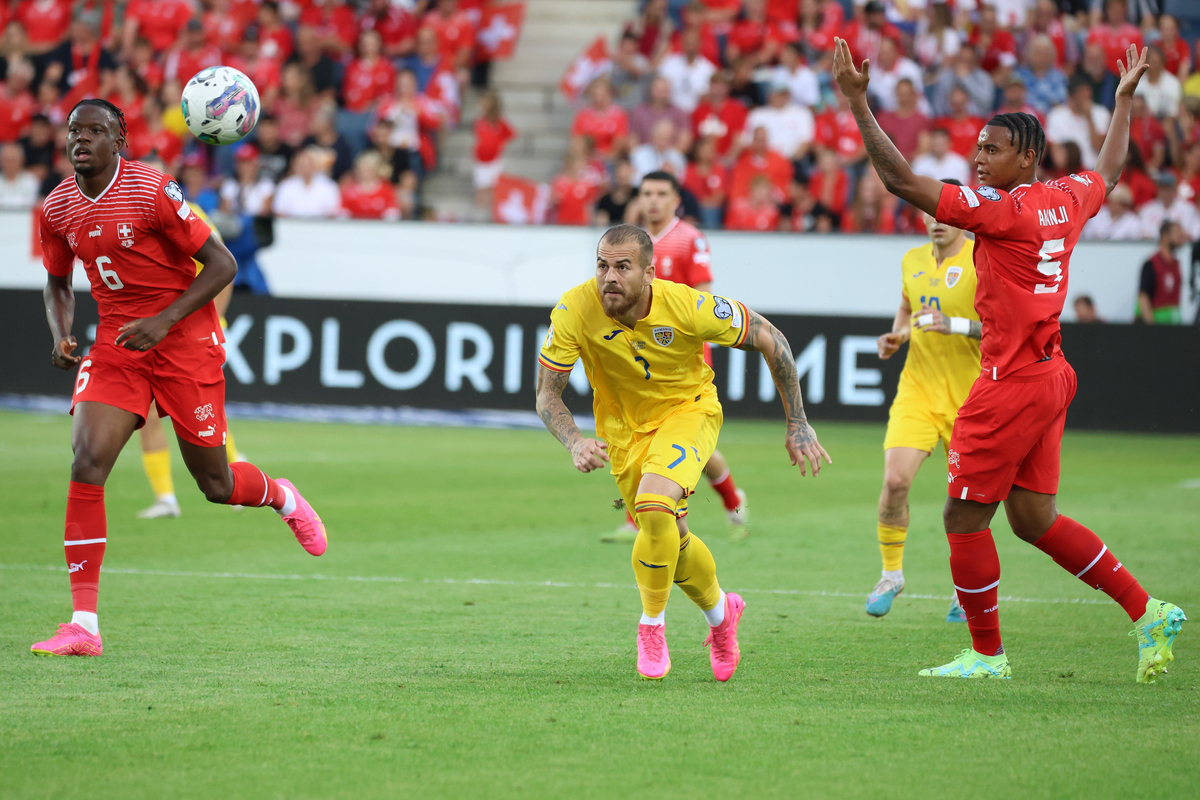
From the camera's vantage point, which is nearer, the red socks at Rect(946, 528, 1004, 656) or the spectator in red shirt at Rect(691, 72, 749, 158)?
the red socks at Rect(946, 528, 1004, 656)

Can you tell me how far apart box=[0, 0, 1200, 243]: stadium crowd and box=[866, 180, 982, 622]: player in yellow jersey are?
348 inches

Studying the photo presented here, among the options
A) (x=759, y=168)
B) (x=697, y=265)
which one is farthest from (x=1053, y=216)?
(x=759, y=168)

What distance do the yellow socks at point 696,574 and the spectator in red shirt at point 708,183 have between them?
1250 cm

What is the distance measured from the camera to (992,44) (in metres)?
18.8

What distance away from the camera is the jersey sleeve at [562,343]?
5.67 meters

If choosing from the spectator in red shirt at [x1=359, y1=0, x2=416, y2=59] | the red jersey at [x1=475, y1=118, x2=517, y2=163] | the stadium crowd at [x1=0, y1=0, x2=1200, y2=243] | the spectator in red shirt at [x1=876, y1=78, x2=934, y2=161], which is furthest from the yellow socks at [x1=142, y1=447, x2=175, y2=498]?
the spectator in red shirt at [x1=359, y1=0, x2=416, y2=59]

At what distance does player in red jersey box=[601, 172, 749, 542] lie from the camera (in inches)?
367

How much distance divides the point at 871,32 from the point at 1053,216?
14.7m

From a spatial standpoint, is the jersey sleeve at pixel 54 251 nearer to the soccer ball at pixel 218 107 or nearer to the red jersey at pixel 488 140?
the soccer ball at pixel 218 107

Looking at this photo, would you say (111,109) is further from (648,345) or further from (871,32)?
(871,32)

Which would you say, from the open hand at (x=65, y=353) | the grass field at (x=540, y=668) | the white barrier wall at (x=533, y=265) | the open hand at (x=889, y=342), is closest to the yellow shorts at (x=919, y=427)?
the open hand at (x=889, y=342)

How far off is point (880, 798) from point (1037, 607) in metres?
3.67

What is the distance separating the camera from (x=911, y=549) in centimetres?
933

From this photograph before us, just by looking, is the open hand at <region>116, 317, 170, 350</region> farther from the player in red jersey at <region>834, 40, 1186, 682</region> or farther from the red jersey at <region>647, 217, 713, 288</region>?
the red jersey at <region>647, 217, 713, 288</region>
